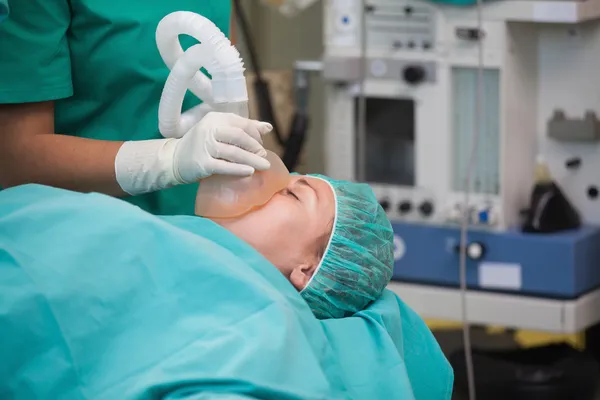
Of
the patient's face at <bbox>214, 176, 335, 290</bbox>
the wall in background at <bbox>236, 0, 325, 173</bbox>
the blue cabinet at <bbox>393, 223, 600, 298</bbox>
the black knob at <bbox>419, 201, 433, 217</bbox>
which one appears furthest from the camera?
the wall in background at <bbox>236, 0, 325, 173</bbox>

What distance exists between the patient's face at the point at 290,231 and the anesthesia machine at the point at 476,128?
1170mm

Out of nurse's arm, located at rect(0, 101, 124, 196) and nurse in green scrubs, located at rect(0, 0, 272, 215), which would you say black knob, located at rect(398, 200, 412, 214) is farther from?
nurse's arm, located at rect(0, 101, 124, 196)

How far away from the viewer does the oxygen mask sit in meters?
1.51

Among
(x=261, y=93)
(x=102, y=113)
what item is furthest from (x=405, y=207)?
(x=102, y=113)

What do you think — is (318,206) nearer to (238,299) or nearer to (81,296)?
(238,299)

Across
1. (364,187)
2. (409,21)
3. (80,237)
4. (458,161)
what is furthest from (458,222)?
(80,237)

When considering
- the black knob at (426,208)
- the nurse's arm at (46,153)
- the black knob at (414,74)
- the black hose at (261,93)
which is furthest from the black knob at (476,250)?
the nurse's arm at (46,153)

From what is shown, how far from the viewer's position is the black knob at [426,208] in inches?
109

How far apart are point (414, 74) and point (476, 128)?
0.72 ft

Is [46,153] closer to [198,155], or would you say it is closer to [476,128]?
[198,155]

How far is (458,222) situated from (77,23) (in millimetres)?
1375

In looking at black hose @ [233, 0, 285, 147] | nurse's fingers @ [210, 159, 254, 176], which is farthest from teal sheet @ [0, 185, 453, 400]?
black hose @ [233, 0, 285, 147]

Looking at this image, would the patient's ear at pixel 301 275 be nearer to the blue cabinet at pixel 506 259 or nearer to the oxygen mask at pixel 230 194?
the oxygen mask at pixel 230 194

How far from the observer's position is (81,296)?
127cm
